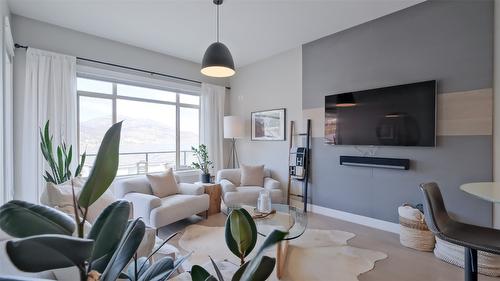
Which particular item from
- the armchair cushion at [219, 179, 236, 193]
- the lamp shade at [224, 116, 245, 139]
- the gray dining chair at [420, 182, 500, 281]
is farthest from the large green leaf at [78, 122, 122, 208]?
the lamp shade at [224, 116, 245, 139]

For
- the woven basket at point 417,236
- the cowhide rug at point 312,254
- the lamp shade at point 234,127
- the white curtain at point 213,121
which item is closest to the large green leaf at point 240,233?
the cowhide rug at point 312,254

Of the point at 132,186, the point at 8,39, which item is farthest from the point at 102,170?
the point at 8,39

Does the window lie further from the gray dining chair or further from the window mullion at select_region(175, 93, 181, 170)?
the gray dining chair

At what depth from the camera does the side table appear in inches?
161

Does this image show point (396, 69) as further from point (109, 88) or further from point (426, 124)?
point (109, 88)

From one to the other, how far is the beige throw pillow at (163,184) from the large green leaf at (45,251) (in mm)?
3389

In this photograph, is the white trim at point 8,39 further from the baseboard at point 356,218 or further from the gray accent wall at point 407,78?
the baseboard at point 356,218

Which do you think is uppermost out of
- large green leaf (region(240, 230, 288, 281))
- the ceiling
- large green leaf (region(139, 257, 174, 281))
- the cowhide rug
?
the ceiling

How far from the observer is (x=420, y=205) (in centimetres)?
291

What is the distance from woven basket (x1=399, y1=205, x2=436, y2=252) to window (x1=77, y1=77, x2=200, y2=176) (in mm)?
3969

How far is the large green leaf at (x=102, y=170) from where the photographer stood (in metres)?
0.48

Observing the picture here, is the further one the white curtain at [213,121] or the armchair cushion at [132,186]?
the white curtain at [213,121]

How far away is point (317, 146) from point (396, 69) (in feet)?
5.16

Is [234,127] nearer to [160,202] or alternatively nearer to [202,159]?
[202,159]
